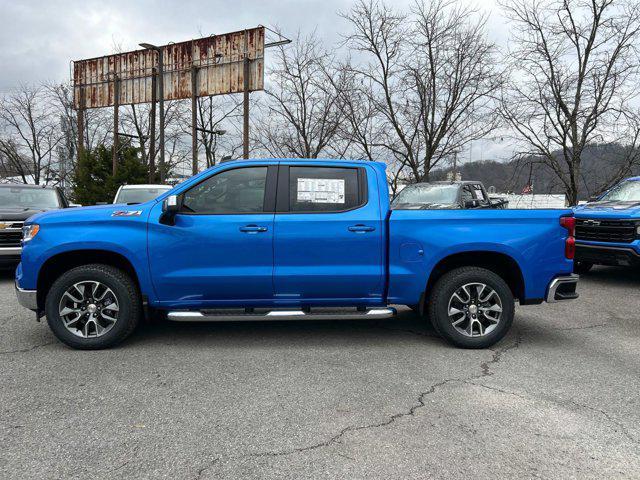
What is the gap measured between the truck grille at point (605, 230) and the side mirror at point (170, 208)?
7.10 m

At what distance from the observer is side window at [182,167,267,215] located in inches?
187

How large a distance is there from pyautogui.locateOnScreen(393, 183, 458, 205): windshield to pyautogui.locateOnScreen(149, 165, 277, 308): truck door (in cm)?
615

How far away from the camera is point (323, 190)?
4879 millimetres

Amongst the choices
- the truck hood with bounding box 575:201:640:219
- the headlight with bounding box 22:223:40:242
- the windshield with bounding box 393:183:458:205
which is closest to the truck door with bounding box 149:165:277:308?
the headlight with bounding box 22:223:40:242

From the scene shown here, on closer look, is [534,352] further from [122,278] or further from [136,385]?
[122,278]

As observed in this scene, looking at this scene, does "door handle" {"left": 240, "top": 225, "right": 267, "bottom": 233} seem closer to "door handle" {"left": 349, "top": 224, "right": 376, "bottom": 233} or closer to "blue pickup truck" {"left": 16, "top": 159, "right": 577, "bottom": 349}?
"blue pickup truck" {"left": 16, "top": 159, "right": 577, "bottom": 349}

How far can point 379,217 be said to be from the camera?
4773 millimetres

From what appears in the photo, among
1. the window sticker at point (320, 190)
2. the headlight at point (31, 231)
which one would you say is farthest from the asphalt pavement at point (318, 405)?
the window sticker at point (320, 190)

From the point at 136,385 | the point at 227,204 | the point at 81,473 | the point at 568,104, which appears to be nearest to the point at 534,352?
the point at 227,204

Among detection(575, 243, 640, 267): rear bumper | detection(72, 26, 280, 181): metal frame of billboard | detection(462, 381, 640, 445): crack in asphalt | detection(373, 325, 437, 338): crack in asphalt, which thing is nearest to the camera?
detection(462, 381, 640, 445): crack in asphalt

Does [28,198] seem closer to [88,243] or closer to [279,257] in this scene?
[88,243]

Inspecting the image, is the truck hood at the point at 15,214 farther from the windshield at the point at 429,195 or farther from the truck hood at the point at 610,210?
the truck hood at the point at 610,210

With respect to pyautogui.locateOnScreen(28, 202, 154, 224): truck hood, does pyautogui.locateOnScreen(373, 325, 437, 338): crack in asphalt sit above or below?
below

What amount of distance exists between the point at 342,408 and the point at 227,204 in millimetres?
2302
